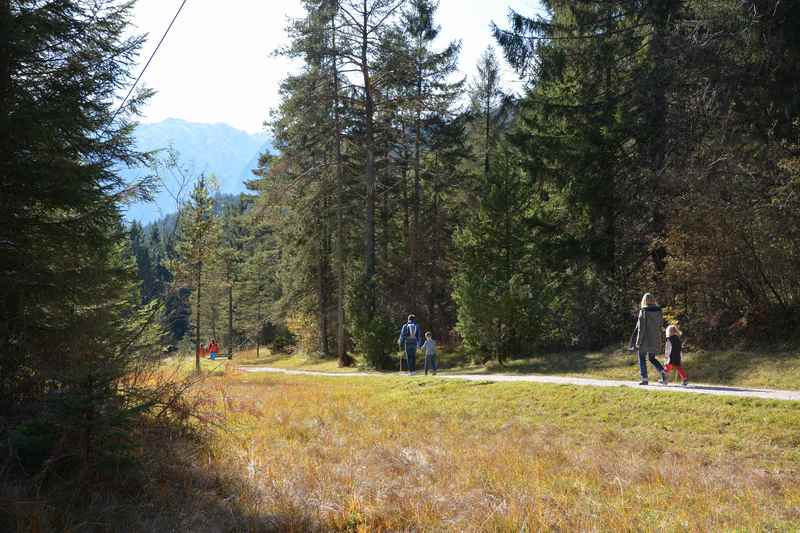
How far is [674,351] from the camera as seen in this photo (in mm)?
11336

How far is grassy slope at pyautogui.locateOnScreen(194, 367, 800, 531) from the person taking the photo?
14.4 ft

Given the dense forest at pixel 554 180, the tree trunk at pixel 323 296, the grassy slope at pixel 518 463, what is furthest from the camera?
the tree trunk at pixel 323 296

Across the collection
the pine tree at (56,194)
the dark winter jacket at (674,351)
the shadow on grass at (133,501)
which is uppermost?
the pine tree at (56,194)

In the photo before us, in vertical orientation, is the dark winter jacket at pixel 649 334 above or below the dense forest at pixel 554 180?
below

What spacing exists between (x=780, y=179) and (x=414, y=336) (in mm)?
11093

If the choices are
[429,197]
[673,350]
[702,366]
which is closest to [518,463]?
[673,350]

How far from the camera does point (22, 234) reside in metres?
7.16

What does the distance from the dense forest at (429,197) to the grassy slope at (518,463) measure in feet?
5.50

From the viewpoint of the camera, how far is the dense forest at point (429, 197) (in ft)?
22.8

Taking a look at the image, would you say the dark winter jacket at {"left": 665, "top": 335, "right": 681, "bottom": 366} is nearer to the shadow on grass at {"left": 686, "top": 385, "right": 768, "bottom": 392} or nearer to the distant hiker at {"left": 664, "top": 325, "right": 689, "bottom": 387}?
the distant hiker at {"left": 664, "top": 325, "right": 689, "bottom": 387}

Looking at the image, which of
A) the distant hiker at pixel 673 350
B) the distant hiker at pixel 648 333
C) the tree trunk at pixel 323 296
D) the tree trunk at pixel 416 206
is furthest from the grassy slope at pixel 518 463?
the tree trunk at pixel 323 296

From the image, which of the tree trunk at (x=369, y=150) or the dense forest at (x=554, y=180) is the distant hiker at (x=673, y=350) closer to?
the dense forest at (x=554, y=180)

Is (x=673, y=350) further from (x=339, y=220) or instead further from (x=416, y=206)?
(x=416, y=206)

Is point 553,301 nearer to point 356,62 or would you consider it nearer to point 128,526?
point 356,62
